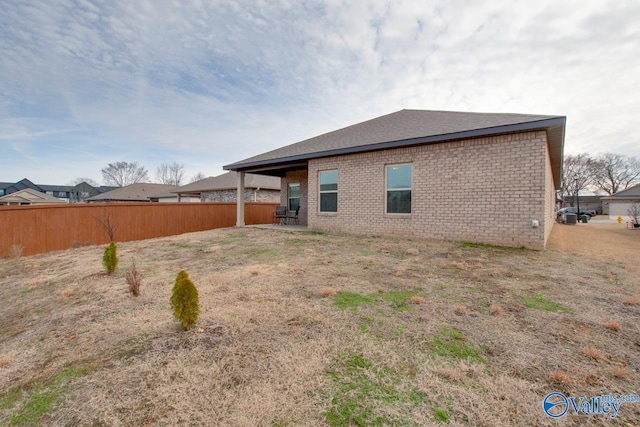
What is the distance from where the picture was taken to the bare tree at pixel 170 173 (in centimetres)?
5500

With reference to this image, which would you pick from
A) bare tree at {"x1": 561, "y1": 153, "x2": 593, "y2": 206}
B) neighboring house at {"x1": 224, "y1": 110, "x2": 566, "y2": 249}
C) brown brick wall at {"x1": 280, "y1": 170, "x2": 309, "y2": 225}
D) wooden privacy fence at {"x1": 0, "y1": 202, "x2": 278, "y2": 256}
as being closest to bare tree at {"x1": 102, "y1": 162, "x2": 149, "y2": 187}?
wooden privacy fence at {"x1": 0, "y1": 202, "x2": 278, "y2": 256}

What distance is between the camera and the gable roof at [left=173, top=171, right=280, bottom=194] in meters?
20.4

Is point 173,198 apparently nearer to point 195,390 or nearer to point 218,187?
point 218,187

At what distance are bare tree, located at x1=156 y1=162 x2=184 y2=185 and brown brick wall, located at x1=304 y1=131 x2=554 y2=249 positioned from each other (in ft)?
183

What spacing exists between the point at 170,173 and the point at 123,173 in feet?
27.0

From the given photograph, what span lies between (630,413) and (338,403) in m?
1.80

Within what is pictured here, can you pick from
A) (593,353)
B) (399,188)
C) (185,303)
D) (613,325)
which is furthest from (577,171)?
(185,303)

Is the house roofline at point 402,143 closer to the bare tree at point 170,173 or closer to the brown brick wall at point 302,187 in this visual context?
the brown brick wall at point 302,187

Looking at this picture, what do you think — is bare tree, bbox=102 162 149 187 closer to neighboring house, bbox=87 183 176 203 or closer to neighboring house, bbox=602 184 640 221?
neighboring house, bbox=87 183 176 203

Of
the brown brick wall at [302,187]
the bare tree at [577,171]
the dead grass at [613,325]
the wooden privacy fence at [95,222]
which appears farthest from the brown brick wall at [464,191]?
the bare tree at [577,171]

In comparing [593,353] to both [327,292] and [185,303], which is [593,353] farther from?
[185,303]

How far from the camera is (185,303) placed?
277cm

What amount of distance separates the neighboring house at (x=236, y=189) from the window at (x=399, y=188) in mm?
13305

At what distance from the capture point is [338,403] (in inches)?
68.0
